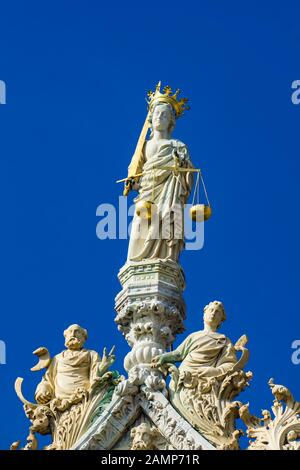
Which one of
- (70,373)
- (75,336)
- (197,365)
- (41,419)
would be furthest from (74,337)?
(197,365)

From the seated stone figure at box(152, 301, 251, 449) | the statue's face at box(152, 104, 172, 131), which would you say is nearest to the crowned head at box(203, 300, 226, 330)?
the seated stone figure at box(152, 301, 251, 449)

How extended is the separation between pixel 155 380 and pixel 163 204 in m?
4.09

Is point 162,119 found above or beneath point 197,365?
above

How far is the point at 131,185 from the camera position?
3659 cm

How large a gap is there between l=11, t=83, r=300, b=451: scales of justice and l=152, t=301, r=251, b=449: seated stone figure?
16 millimetres

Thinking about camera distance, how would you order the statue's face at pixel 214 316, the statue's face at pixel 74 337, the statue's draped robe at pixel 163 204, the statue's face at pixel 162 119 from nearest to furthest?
the statue's face at pixel 214 316, the statue's face at pixel 74 337, the statue's draped robe at pixel 163 204, the statue's face at pixel 162 119

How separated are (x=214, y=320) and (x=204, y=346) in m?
0.59

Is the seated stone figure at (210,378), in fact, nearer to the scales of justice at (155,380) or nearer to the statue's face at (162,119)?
the scales of justice at (155,380)

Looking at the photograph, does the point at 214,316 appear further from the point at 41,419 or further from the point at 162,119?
the point at 162,119

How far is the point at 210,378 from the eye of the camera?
3303 cm

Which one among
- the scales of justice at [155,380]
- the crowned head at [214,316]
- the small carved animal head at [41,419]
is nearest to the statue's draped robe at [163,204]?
the scales of justice at [155,380]

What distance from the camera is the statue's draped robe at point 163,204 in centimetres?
3544

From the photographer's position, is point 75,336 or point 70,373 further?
point 75,336

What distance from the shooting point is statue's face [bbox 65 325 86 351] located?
111 ft
